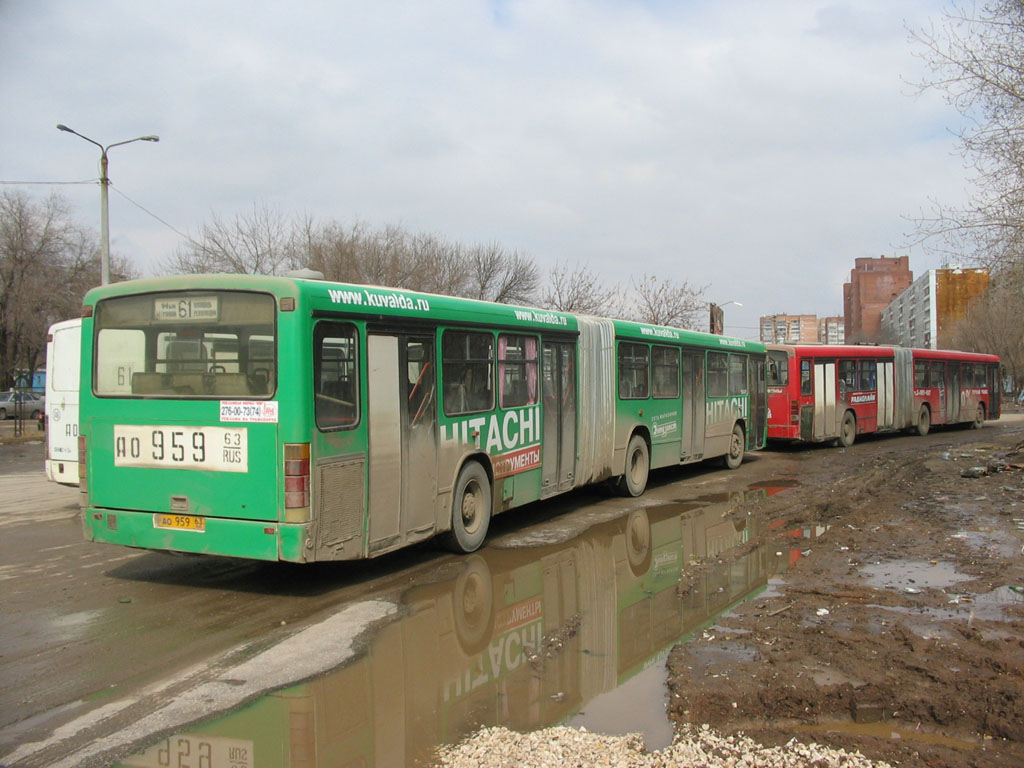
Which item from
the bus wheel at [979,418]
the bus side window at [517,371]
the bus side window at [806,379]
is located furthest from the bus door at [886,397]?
the bus side window at [517,371]

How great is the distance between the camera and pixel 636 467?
13797 mm

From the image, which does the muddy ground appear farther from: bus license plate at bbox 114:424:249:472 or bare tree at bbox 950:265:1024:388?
bare tree at bbox 950:265:1024:388

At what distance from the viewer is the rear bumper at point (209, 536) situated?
6.70m

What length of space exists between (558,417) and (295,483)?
5.12 metres

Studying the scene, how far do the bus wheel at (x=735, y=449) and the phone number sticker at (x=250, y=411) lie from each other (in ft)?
41.7

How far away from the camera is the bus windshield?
22.6ft

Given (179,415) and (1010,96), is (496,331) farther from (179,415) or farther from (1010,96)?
Result: (1010,96)

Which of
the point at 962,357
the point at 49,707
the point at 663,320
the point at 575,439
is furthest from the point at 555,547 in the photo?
the point at 663,320

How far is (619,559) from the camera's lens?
29.8 ft

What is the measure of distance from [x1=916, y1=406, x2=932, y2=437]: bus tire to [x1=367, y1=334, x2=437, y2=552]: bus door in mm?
23141

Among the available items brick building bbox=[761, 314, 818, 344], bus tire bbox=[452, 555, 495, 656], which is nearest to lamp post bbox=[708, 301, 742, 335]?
bus tire bbox=[452, 555, 495, 656]

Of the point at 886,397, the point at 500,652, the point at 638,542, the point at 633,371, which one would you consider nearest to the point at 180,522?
the point at 500,652

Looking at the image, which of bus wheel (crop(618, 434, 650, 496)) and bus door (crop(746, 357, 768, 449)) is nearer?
bus wheel (crop(618, 434, 650, 496))

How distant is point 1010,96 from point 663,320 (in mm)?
28520
